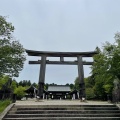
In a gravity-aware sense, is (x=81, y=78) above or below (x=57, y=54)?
below

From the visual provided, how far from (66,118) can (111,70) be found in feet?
22.4

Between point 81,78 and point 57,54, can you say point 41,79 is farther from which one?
point 81,78

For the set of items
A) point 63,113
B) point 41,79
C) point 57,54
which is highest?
point 57,54

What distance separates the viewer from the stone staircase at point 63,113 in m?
9.12

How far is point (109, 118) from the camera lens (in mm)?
9102

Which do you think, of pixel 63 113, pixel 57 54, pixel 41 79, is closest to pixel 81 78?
pixel 57 54

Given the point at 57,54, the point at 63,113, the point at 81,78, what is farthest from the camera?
the point at 57,54

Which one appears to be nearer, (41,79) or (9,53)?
(9,53)

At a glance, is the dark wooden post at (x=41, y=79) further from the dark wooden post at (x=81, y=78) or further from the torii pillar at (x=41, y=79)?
the dark wooden post at (x=81, y=78)

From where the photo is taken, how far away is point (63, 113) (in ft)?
32.1

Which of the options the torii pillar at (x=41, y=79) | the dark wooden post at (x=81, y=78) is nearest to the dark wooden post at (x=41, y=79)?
the torii pillar at (x=41, y=79)

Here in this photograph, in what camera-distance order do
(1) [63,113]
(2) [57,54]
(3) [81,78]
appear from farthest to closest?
(2) [57,54]
(3) [81,78]
(1) [63,113]

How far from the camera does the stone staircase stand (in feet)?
29.9

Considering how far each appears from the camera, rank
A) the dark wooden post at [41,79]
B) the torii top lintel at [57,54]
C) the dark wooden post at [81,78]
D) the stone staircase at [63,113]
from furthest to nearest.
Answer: the torii top lintel at [57,54] < the dark wooden post at [41,79] < the dark wooden post at [81,78] < the stone staircase at [63,113]
